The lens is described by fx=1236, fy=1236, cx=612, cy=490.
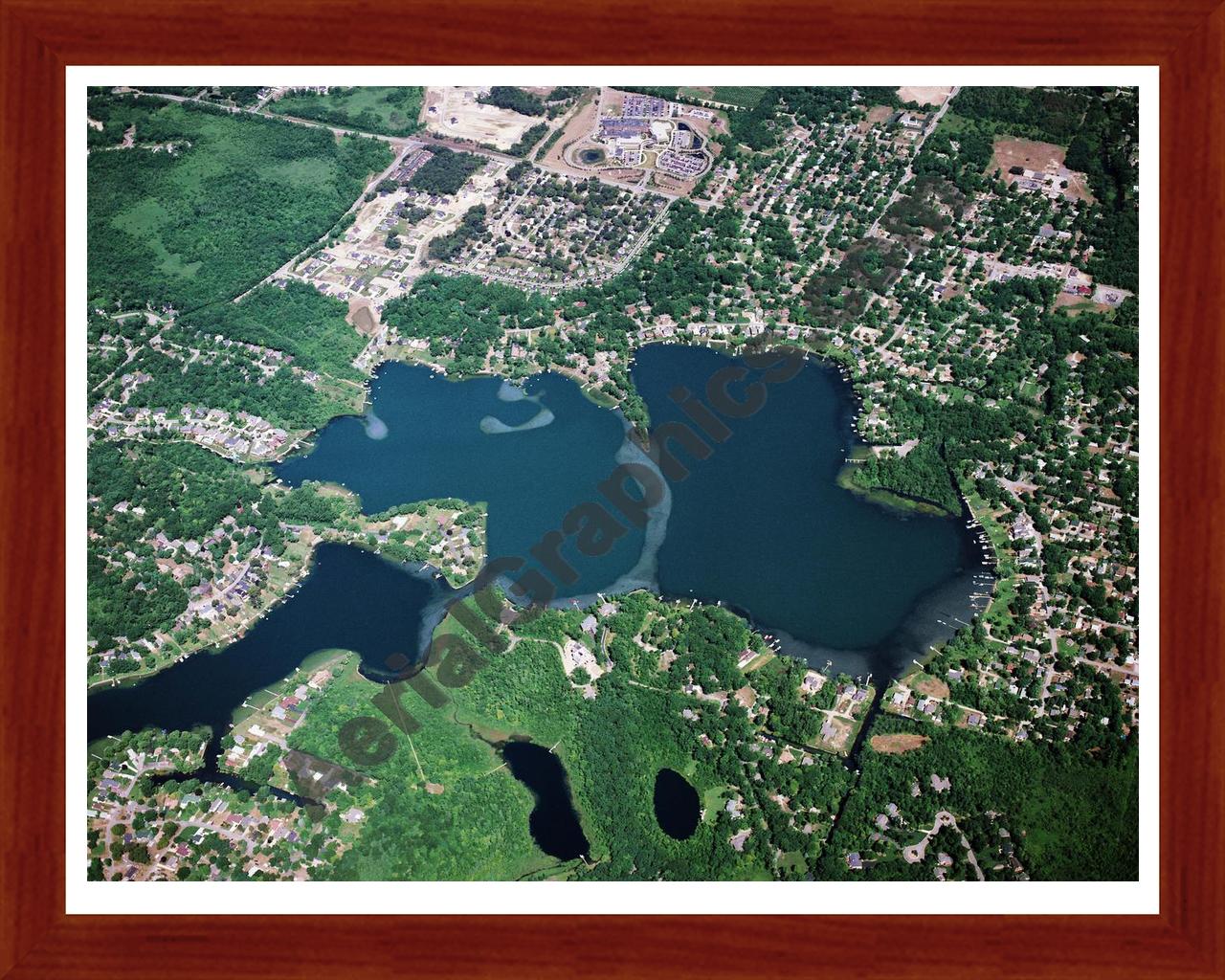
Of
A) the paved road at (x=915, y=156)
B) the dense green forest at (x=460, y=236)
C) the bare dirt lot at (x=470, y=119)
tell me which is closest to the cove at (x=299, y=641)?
the dense green forest at (x=460, y=236)

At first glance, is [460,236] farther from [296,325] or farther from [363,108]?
[363,108]

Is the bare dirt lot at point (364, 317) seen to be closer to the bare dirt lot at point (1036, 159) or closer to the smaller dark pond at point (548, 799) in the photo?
the smaller dark pond at point (548, 799)

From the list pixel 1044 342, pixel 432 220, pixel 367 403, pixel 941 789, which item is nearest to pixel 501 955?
pixel 941 789

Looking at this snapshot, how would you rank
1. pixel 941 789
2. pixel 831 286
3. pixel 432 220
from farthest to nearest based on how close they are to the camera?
pixel 432 220 → pixel 831 286 → pixel 941 789

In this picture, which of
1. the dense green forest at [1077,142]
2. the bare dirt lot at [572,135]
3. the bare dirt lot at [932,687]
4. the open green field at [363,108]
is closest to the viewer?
the bare dirt lot at [932,687]

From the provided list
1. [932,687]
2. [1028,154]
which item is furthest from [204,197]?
[932,687]
